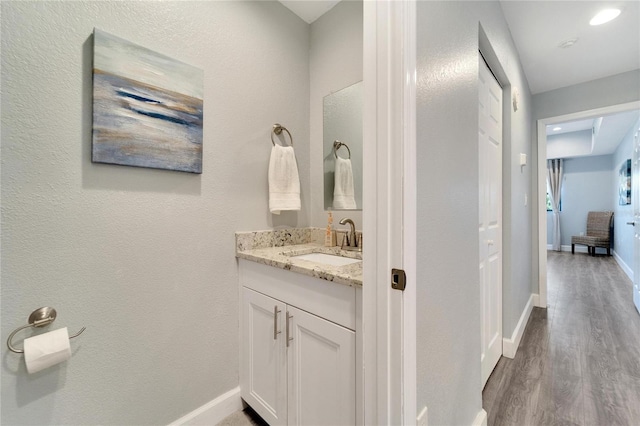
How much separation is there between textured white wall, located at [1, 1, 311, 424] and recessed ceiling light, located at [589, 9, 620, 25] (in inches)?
89.4

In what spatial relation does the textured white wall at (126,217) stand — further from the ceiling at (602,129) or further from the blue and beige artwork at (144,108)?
the ceiling at (602,129)

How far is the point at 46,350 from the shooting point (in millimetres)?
876

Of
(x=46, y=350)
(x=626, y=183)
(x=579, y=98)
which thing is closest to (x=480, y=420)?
(x=46, y=350)

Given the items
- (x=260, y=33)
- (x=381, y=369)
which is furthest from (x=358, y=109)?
(x=381, y=369)

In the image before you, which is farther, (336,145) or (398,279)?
(336,145)

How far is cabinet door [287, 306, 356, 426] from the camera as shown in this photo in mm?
959

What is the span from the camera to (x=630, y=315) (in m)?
2.69

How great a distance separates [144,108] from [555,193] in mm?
8866

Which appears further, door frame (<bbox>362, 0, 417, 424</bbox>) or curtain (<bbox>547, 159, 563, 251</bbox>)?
curtain (<bbox>547, 159, 563, 251</bbox>)

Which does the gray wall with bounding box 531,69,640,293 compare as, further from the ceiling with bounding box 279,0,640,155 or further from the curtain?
the curtain

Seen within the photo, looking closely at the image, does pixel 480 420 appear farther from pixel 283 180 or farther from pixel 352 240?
pixel 283 180

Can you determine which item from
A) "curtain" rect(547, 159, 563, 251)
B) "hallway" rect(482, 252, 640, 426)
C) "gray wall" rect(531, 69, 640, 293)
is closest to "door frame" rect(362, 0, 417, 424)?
"hallway" rect(482, 252, 640, 426)

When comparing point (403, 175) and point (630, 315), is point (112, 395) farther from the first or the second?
point (630, 315)

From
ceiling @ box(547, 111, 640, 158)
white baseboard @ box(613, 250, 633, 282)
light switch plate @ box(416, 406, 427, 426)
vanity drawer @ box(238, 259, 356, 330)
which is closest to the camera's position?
light switch plate @ box(416, 406, 427, 426)
